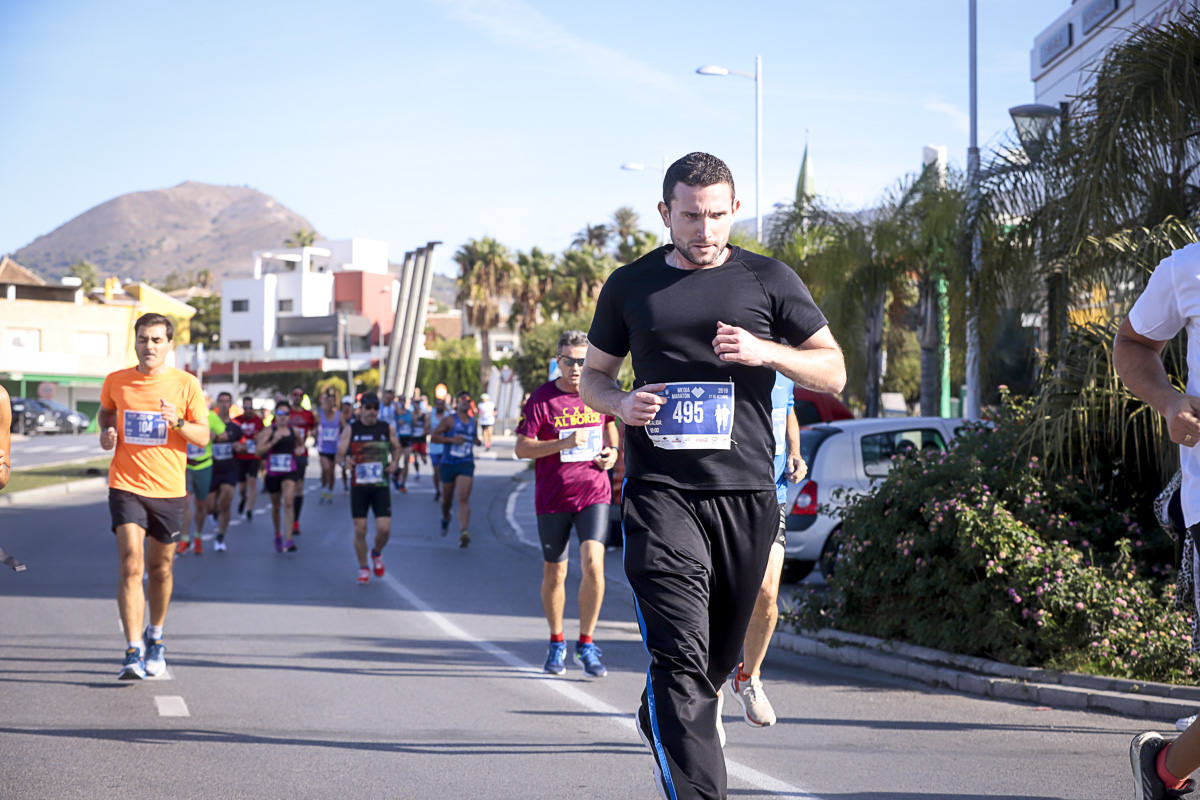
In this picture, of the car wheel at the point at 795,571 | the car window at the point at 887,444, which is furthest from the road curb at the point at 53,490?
the car window at the point at 887,444

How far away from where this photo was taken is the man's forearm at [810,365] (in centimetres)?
409

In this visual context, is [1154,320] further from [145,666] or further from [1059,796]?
[145,666]

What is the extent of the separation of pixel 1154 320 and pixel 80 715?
215 inches

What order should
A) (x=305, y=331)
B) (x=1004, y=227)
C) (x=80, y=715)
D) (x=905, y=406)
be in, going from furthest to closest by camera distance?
(x=305, y=331) → (x=905, y=406) → (x=1004, y=227) → (x=80, y=715)

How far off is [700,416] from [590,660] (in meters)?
4.32

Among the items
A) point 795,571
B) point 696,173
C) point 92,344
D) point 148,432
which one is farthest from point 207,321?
point 696,173

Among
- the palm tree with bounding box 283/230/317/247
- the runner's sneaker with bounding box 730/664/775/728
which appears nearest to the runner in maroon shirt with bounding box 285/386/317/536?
the runner's sneaker with bounding box 730/664/775/728

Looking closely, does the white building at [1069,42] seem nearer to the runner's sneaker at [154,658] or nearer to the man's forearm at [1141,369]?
the runner's sneaker at [154,658]

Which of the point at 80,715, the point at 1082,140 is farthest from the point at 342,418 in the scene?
the point at 80,715

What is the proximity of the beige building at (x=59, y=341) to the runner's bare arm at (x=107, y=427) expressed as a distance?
72137 mm

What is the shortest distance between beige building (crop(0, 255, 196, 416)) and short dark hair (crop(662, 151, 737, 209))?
76819 millimetres

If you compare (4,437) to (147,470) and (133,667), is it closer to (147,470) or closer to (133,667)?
(147,470)

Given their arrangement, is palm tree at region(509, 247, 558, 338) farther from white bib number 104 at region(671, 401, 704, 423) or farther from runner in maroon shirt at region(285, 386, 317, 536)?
white bib number 104 at region(671, 401, 704, 423)

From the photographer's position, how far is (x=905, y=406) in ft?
192
